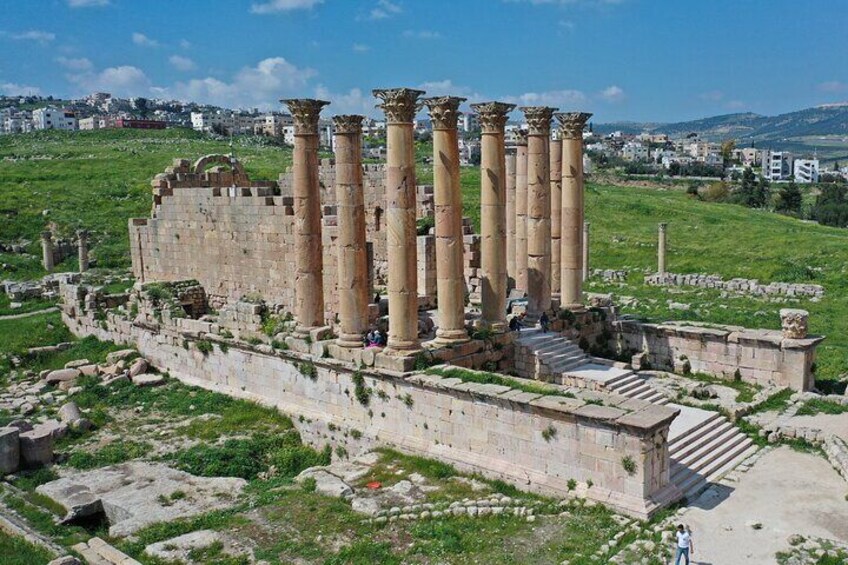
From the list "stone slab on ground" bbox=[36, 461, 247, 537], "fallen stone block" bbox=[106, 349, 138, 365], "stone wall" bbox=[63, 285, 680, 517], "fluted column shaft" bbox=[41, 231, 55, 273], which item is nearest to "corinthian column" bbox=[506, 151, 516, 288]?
"stone wall" bbox=[63, 285, 680, 517]

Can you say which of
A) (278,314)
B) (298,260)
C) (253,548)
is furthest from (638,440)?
(278,314)

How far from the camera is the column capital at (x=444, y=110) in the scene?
1736cm

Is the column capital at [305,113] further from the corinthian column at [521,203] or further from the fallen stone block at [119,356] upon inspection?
the fallen stone block at [119,356]

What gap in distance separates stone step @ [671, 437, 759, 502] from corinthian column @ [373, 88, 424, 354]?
6298 millimetres

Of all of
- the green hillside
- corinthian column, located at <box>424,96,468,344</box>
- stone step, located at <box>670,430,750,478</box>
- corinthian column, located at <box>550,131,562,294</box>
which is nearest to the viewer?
stone step, located at <box>670,430,750,478</box>

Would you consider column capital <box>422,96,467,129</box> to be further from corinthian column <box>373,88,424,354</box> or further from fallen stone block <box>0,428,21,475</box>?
fallen stone block <box>0,428,21,475</box>

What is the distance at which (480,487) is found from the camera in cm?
1451

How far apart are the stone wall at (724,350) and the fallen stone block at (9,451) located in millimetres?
15984

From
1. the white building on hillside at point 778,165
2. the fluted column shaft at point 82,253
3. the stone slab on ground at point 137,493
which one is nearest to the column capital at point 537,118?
the stone slab on ground at point 137,493

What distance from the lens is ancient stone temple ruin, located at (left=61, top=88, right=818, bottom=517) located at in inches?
565

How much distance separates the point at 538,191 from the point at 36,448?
45.2 feet

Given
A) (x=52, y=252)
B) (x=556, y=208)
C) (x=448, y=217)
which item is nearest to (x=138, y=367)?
(x=448, y=217)

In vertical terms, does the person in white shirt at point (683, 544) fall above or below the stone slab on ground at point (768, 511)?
above

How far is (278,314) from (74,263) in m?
25.2
